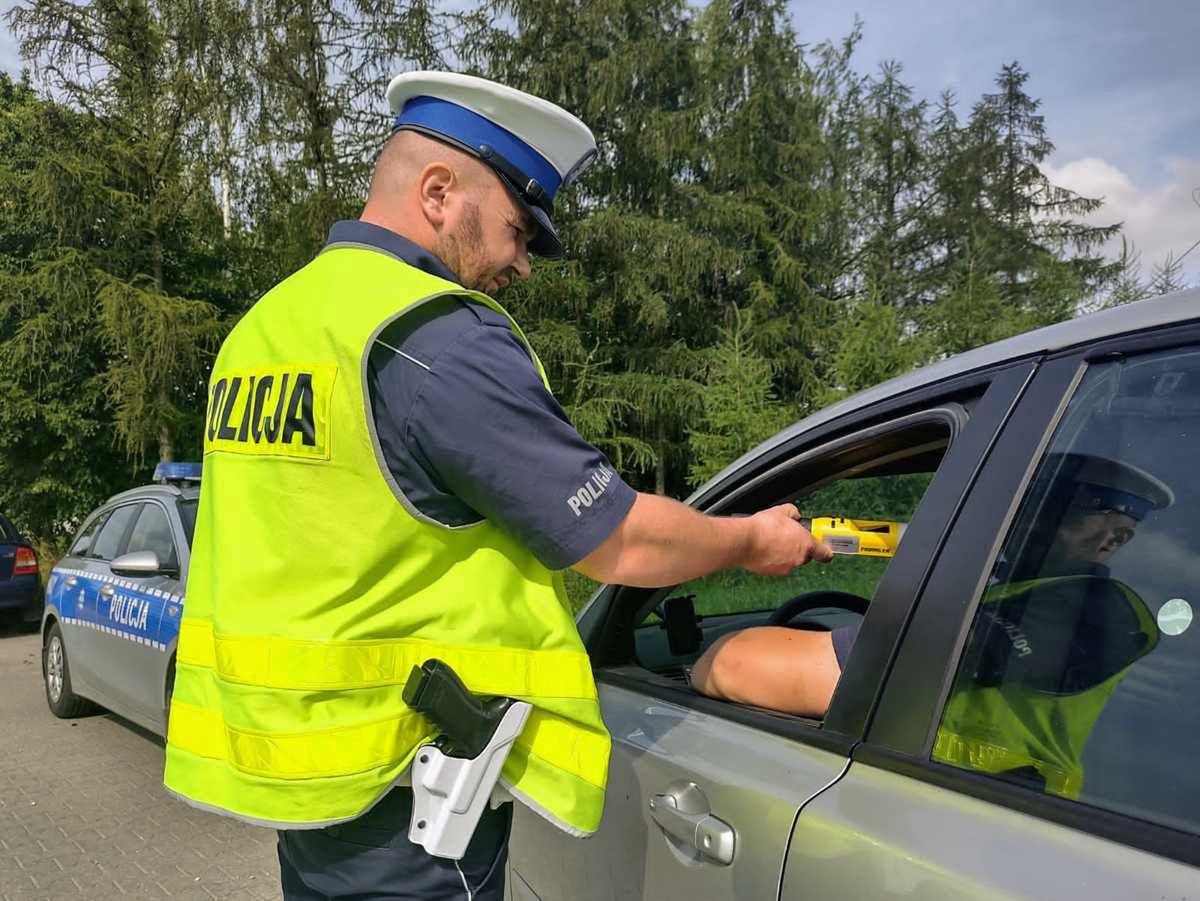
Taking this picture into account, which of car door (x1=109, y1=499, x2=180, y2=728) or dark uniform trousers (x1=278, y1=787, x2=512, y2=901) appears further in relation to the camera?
car door (x1=109, y1=499, x2=180, y2=728)

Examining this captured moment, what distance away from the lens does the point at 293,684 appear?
1.37m

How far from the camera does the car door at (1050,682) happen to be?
42.6 inches

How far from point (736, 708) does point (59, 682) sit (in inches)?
263

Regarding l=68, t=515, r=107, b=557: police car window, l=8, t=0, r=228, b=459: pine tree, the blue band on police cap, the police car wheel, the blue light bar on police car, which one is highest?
l=8, t=0, r=228, b=459: pine tree

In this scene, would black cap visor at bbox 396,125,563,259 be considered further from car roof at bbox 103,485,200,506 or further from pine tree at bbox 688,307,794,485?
pine tree at bbox 688,307,794,485

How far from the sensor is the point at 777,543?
1.59 m

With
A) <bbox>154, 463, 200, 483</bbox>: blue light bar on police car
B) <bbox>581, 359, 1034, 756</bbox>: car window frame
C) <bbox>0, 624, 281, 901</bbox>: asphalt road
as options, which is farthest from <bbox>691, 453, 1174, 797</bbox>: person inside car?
<bbox>154, 463, 200, 483</bbox>: blue light bar on police car

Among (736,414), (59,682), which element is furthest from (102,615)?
(736,414)

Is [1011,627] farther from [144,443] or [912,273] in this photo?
[912,273]

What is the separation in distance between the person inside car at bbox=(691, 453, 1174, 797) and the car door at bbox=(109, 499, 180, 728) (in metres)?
4.58

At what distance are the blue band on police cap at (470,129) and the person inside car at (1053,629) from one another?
3.09 ft

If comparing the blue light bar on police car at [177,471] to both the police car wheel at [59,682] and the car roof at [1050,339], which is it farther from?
the car roof at [1050,339]

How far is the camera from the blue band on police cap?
1563 mm

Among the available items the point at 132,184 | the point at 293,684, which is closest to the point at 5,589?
the point at 132,184
